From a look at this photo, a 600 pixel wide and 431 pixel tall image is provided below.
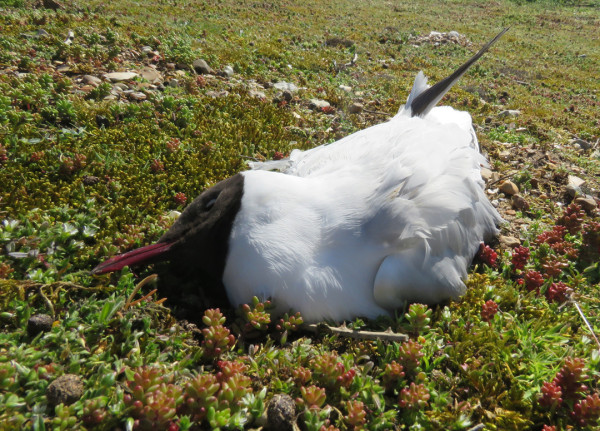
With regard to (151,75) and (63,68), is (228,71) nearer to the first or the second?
(151,75)

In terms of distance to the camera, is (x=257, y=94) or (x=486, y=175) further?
(x=257, y=94)

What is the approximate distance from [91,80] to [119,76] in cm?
41

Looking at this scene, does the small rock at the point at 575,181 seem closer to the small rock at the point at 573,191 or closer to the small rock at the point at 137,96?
the small rock at the point at 573,191

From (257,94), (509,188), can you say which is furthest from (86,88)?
(509,188)

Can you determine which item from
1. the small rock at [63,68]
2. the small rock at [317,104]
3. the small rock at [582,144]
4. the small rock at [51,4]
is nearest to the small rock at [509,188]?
the small rock at [582,144]

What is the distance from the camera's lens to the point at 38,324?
2.45 metres

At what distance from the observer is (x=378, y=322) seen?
297 centimetres

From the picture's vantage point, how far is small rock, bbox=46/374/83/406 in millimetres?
2059

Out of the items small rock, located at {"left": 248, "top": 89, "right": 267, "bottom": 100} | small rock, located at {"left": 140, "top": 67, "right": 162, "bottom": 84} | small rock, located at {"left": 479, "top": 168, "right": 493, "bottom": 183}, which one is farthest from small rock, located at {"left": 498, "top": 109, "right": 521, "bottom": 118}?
small rock, located at {"left": 140, "top": 67, "right": 162, "bottom": 84}

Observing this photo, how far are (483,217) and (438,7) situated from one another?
2937cm

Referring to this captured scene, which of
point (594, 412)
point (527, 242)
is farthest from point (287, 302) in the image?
point (527, 242)

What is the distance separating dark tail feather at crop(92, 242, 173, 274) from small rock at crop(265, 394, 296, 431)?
130 cm

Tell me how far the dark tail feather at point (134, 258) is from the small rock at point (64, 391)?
87cm

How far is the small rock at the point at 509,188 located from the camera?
15.9 feet
